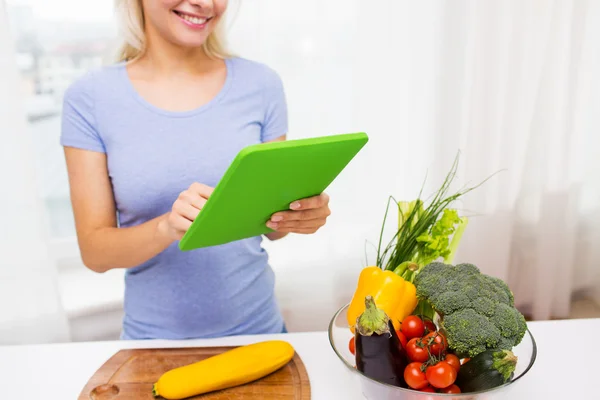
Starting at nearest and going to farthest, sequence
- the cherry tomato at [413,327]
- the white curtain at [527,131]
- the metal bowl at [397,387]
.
Result: the metal bowl at [397,387] < the cherry tomato at [413,327] < the white curtain at [527,131]

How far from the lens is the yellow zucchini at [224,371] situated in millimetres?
939

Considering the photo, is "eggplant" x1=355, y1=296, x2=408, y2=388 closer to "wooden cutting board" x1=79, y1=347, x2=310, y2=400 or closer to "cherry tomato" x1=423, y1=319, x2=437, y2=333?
"cherry tomato" x1=423, y1=319, x2=437, y2=333

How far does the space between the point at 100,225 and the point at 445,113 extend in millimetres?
1248

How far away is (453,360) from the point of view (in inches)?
31.6

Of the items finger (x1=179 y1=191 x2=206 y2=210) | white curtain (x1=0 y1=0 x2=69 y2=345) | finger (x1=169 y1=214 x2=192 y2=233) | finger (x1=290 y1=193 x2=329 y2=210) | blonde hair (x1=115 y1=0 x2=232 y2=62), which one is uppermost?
blonde hair (x1=115 y1=0 x2=232 y2=62)

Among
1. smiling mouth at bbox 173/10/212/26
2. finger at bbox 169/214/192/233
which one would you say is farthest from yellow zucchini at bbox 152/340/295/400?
smiling mouth at bbox 173/10/212/26

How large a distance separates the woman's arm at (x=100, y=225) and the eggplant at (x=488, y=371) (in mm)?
640

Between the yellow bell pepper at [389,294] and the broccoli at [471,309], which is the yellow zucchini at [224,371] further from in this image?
the broccoli at [471,309]

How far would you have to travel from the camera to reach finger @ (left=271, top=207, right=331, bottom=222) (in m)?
1.01

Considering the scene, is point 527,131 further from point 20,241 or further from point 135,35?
point 20,241

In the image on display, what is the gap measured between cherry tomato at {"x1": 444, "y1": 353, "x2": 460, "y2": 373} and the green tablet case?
0.33m

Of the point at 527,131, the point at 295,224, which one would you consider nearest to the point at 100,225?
the point at 295,224

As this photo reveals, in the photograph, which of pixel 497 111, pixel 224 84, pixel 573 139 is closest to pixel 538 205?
Answer: pixel 573 139

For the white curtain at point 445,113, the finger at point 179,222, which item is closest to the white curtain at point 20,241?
the white curtain at point 445,113
